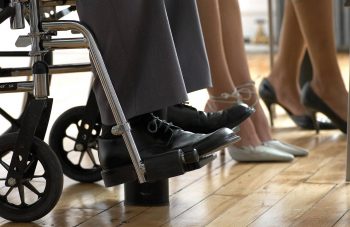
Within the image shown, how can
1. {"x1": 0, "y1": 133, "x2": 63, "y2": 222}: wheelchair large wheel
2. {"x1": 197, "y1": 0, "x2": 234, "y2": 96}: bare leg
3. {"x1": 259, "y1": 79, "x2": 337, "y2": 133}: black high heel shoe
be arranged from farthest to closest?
1. {"x1": 259, "y1": 79, "x2": 337, "y2": 133}: black high heel shoe
2. {"x1": 197, "y1": 0, "x2": 234, "y2": 96}: bare leg
3. {"x1": 0, "y1": 133, "x2": 63, "y2": 222}: wheelchair large wheel

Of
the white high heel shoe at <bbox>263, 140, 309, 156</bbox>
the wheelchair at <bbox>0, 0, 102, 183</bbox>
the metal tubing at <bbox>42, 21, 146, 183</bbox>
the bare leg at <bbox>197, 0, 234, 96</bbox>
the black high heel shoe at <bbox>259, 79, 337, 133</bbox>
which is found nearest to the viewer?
the metal tubing at <bbox>42, 21, 146, 183</bbox>

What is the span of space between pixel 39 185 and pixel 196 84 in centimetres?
37

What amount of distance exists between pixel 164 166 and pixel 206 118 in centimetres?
31

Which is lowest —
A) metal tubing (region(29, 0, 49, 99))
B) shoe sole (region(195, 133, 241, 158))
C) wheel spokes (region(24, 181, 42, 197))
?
wheel spokes (region(24, 181, 42, 197))

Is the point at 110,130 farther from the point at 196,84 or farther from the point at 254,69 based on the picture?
the point at 254,69

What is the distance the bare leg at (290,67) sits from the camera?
2639mm

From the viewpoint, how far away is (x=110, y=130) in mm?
1575

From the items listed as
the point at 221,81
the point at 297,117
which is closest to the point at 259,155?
the point at 221,81

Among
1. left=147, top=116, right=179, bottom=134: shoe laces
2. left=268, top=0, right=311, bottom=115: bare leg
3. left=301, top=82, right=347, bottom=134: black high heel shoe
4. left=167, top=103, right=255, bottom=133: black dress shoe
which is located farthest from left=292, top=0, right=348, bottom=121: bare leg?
left=147, top=116, right=179, bottom=134: shoe laces

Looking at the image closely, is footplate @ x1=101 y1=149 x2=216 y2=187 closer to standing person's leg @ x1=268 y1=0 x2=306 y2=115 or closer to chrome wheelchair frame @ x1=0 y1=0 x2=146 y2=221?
chrome wheelchair frame @ x1=0 y1=0 x2=146 y2=221

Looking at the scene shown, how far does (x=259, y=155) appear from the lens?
2121mm

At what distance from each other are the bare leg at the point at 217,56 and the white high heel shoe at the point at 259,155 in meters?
0.02

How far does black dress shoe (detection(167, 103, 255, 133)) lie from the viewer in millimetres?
1714

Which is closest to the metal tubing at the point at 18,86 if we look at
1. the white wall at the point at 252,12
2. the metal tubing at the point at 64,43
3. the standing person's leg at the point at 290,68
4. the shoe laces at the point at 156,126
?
the metal tubing at the point at 64,43
